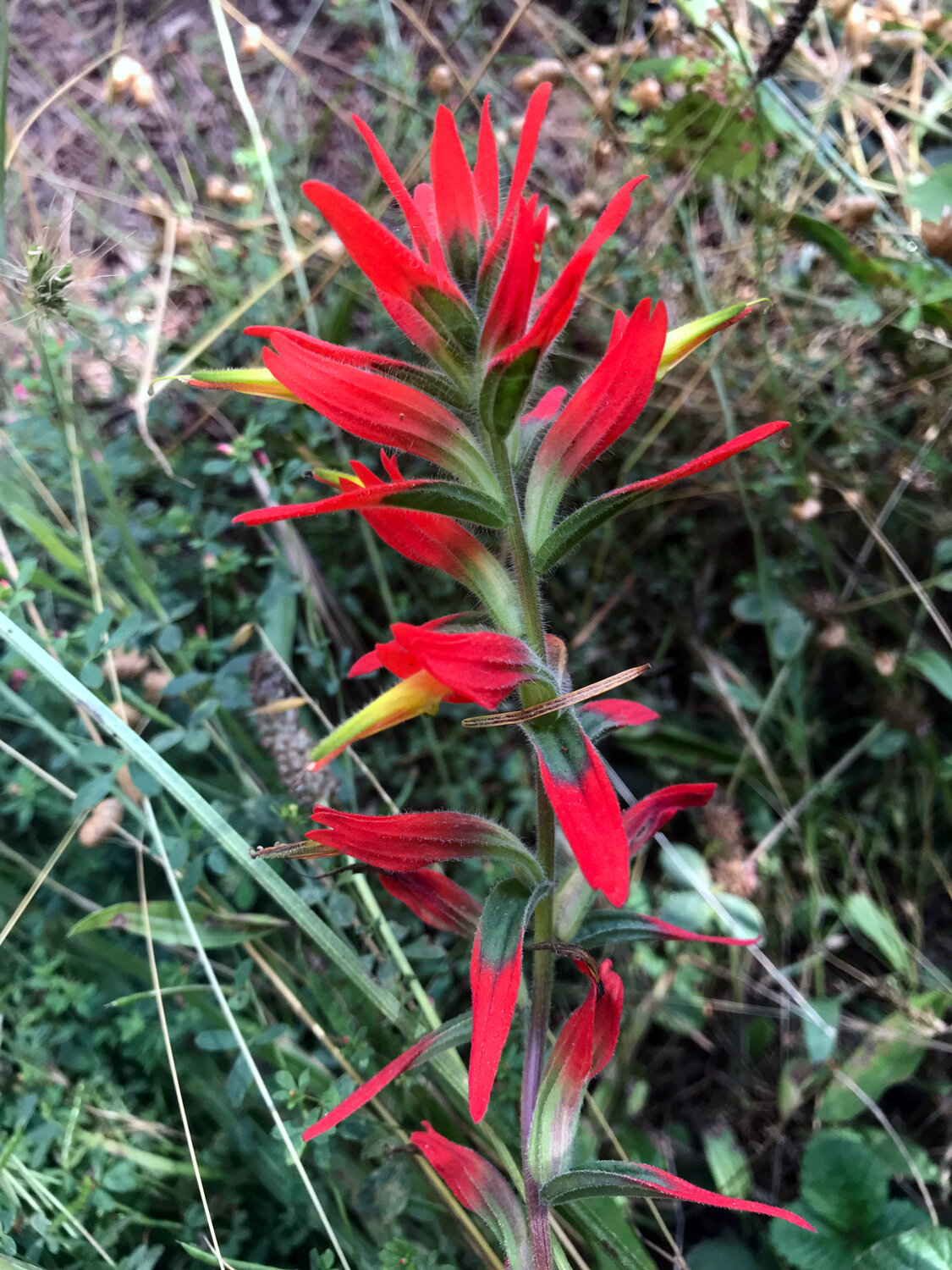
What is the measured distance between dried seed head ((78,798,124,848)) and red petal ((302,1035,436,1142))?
1.64 ft

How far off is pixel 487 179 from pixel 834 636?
1.04m

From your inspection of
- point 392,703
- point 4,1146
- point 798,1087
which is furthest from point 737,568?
point 4,1146

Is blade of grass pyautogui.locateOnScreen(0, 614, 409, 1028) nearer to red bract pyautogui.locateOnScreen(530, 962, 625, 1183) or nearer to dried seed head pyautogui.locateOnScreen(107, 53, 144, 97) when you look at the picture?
red bract pyautogui.locateOnScreen(530, 962, 625, 1183)

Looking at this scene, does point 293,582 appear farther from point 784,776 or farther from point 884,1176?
point 884,1176

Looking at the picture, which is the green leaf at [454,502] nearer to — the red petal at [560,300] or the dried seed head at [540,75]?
the red petal at [560,300]

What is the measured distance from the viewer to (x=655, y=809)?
91 centimetres

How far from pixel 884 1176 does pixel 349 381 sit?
1.23 meters

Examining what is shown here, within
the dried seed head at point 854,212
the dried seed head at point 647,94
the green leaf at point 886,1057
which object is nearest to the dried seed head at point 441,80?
the dried seed head at point 647,94

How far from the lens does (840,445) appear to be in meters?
1.60

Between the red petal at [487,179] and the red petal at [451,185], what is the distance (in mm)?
19

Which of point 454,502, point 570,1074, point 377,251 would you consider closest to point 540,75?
point 377,251

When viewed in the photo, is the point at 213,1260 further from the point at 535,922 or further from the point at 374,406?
the point at 374,406

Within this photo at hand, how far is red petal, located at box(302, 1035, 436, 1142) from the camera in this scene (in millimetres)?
799

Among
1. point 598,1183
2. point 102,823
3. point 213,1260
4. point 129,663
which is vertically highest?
point 129,663
